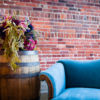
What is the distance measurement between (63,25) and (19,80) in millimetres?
1448

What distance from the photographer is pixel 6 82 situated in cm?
190

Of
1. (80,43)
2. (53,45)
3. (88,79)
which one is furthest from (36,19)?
(88,79)

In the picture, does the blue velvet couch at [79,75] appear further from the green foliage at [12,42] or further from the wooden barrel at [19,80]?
the green foliage at [12,42]

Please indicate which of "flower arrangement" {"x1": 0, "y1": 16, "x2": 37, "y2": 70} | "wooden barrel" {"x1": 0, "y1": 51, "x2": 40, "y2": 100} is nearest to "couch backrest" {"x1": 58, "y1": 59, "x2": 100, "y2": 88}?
"wooden barrel" {"x1": 0, "y1": 51, "x2": 40, "y2": 100}

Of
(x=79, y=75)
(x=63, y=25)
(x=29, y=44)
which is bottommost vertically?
(x=79, y=75)

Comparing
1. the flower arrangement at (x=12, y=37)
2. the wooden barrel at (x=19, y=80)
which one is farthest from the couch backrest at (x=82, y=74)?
the flower arrangement at (x=12, y=37)

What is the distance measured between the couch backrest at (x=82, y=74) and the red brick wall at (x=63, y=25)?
648 mm

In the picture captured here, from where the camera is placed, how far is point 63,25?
302 cm

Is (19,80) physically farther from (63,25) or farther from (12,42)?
(63,25)

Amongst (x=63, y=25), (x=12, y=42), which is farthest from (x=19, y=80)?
(x=63, y=25)

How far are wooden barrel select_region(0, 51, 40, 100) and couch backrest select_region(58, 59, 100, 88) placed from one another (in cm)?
55

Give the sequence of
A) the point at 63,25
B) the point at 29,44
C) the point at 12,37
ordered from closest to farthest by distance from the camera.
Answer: the point at 12,37, the point at 29,44, the point at 63,25

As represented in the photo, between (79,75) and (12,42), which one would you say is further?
(79,75)

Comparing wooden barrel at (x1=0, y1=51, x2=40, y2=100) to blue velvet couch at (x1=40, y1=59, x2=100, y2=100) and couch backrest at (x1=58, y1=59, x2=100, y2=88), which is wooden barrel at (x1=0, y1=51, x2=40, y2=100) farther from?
couch backrest at (x1=58, y1=59, x2=100, y2=88)
